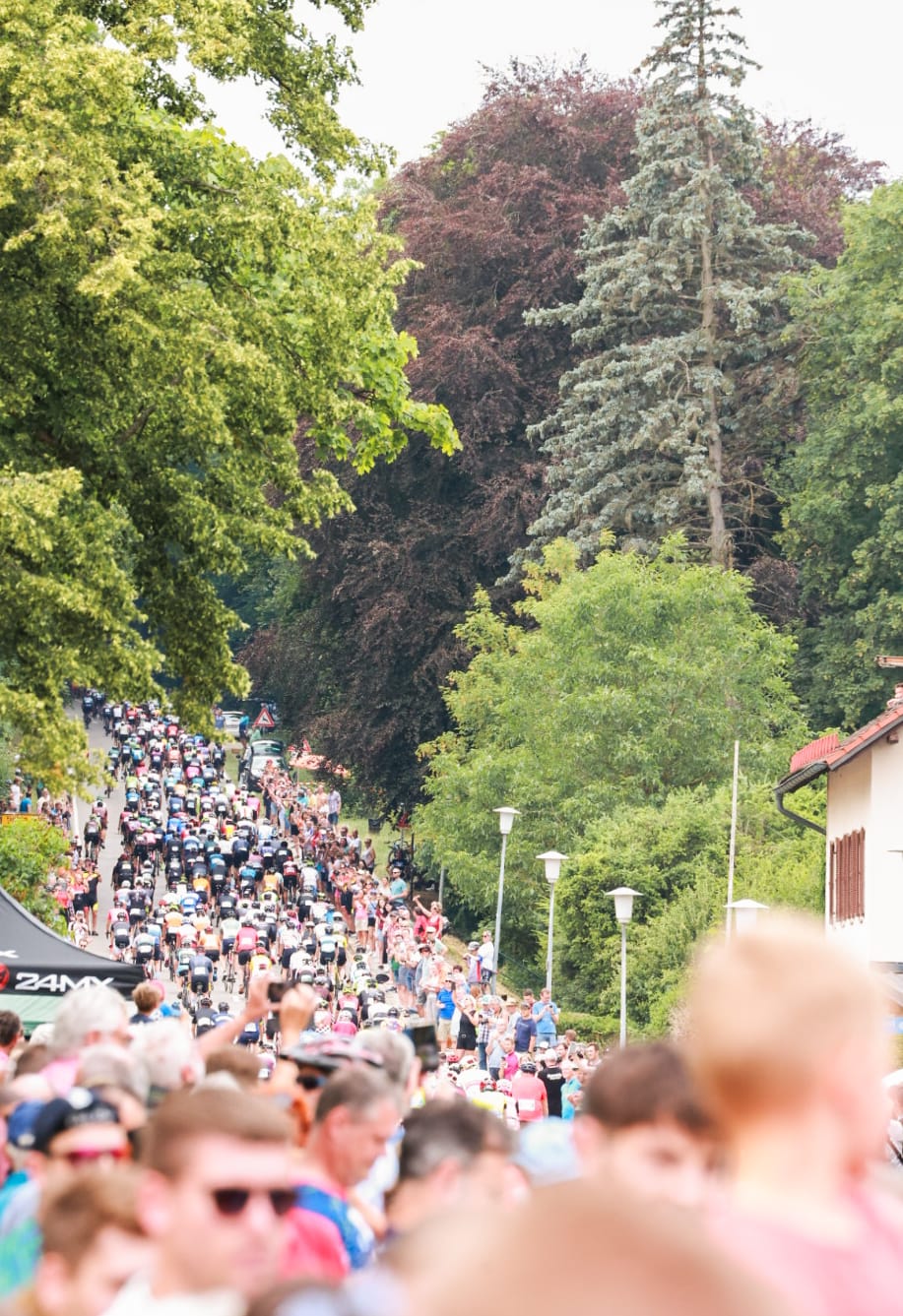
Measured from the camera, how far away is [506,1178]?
5.32 metres

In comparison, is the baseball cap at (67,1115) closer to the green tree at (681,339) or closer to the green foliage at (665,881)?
the green foliage at (665,881)

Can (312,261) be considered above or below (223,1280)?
above

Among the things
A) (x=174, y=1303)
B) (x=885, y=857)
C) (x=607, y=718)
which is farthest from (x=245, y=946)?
(x=174, y=1303)

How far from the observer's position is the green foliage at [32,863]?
32.8 m

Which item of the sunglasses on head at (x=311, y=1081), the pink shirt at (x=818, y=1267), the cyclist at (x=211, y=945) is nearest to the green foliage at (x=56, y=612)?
the sunglasses on head at (x=311, y=1081)

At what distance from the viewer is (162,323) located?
17.0m

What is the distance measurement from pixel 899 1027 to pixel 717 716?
886 inches

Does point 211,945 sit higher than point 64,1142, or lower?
higher

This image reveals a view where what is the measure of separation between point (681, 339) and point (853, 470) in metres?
5.14

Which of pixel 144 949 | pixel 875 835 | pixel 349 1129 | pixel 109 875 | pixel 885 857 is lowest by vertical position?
pixel 349 1129

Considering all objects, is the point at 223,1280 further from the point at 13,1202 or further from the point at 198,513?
the point at 198,513

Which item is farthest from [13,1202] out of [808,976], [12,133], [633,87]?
[633,87]

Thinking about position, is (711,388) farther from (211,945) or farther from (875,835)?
(875,835)

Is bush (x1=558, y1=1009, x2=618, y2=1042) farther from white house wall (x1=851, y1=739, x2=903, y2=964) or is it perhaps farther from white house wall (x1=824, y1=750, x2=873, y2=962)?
white house wall (x1=851, y1=739, x2=903, y2=964)
